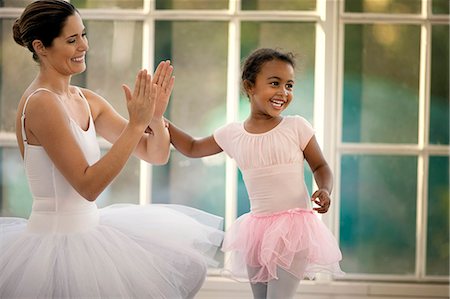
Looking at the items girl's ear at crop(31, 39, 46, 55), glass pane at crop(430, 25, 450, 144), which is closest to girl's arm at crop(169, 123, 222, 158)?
girl's ear at crop(31, 39, 46, 55)

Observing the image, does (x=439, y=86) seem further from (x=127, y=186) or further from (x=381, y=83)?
(x=127, y=186)

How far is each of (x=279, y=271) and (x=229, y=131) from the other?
526mm

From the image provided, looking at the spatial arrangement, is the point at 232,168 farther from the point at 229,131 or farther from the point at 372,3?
the point at 372,3

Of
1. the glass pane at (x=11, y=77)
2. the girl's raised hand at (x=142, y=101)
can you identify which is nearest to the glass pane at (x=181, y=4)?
the glass pane at (x=11, y=77)

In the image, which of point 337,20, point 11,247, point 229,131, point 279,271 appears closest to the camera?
point 11,247

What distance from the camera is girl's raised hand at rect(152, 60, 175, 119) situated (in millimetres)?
2145

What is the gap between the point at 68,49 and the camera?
2.09 m

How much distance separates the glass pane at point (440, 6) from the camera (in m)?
3.03

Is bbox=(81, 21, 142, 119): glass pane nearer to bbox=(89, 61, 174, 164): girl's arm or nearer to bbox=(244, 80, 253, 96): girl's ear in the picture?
bbox=(89, 61, 174, 164): girl's arm

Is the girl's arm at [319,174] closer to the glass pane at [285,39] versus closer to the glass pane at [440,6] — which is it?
the glass pane at [285,39]

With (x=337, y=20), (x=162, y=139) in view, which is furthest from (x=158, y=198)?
(x=337, y=20)

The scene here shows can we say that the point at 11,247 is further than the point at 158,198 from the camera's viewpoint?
No

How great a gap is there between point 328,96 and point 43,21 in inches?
54.9

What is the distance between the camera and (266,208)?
2.33 m
